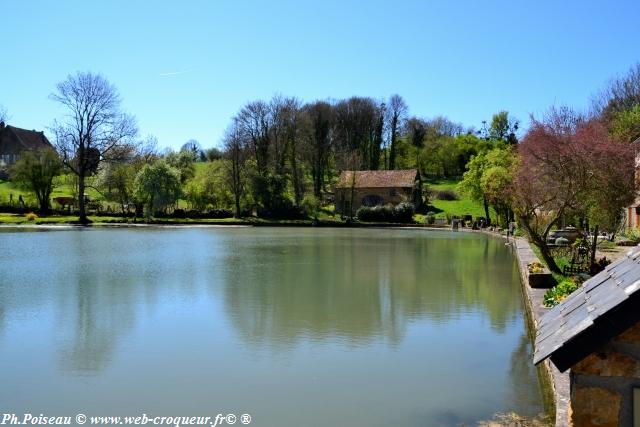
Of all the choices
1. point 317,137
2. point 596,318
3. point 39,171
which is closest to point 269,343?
point 596,318

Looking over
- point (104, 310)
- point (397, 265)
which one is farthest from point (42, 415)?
point (397, 265)

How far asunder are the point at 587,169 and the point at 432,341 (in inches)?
377

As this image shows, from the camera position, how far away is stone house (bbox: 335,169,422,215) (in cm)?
5525

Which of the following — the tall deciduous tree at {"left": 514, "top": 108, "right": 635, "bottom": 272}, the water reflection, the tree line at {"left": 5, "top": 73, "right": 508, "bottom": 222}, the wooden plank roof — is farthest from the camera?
the wooden plank roof

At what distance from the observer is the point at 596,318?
2.38 m

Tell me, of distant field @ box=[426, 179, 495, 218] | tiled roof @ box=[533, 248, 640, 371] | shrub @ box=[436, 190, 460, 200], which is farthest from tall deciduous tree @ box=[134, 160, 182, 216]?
tiled roof @ box=[533, 248, 640, 371]

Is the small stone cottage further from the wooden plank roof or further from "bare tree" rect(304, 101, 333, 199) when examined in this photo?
the wooden plank roof

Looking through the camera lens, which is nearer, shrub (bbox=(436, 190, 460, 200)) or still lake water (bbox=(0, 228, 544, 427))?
still lake water (bbox=(0, 228, 544, 427))

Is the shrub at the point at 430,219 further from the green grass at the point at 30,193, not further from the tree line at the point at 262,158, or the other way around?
the green grass at the point at 30,193

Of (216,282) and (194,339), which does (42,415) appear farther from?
(216,282)

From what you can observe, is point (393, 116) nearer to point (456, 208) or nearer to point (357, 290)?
point (456, 208)

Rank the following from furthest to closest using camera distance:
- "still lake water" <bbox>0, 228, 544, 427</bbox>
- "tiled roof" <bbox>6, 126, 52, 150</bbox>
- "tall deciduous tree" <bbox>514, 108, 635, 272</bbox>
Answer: "tiled roof" <bbox>6, 126, 52, 150</bbox>, "tall deciduous tree" <bbox>514, 108, 635, 272</bbox>, "still lake water" <bbox>0, 228, 544, 427</bbox>

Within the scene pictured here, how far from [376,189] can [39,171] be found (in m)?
30.7

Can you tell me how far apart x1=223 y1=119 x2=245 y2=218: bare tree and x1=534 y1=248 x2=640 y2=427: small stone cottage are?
49696 millimetres
